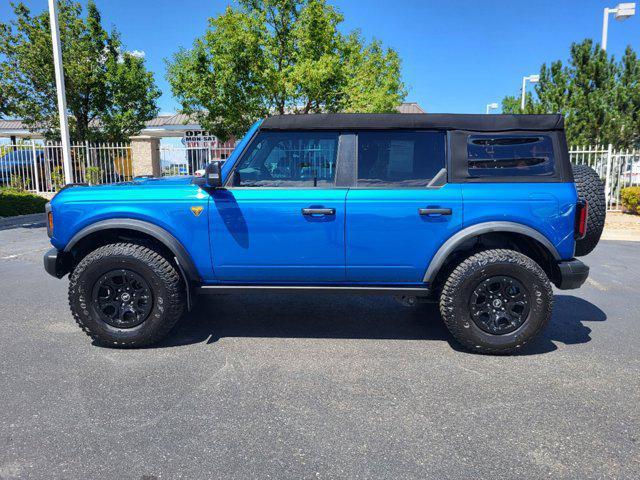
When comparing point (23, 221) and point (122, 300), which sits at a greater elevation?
point (23, 221)

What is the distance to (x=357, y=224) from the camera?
361cm

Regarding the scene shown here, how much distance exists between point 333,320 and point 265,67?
43.4ft

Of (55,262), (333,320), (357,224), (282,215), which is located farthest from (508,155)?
(55,262)

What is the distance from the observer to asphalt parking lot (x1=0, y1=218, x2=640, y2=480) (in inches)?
92.7

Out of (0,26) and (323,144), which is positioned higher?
(0,26)

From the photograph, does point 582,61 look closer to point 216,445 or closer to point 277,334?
point 277,334

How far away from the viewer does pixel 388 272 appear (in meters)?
3.71

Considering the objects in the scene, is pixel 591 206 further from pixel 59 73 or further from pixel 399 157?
pixel 59 73

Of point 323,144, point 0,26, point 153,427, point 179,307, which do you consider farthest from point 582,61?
point 0,26

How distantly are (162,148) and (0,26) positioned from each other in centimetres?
653

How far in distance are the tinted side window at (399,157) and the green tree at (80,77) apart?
16.7 m

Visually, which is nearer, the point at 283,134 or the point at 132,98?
A: the point at 283,134

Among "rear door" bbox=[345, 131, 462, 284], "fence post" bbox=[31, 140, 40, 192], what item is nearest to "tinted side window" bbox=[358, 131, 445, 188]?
"rear door" bbox=[345, 131, 462, 284]

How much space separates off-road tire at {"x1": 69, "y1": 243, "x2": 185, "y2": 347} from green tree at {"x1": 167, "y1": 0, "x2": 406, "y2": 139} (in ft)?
40.8
